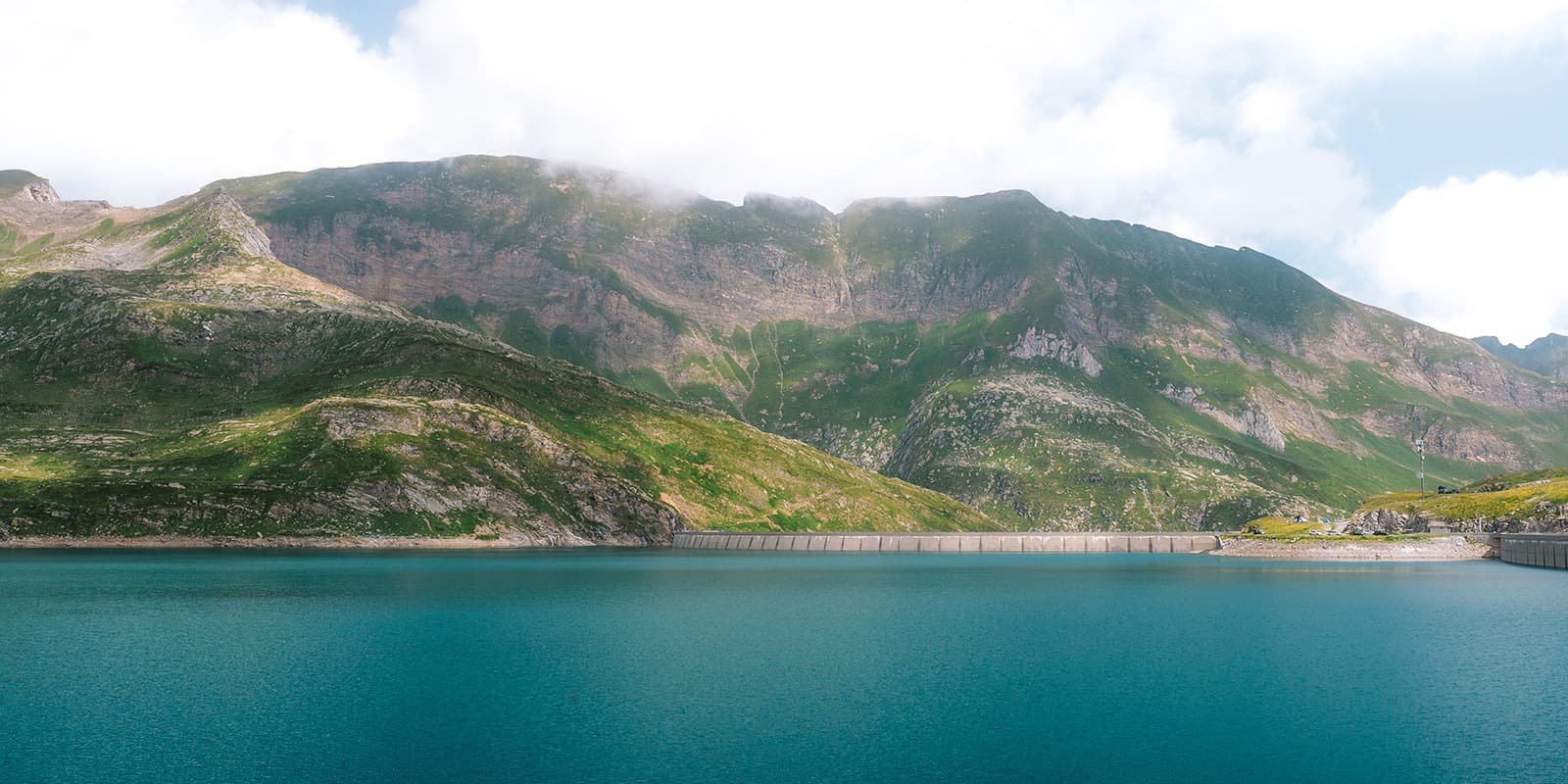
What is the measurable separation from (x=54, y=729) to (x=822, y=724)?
140ft

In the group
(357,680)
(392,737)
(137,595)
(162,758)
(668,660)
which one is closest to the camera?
(162,758)

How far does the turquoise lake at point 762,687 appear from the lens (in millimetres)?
49938

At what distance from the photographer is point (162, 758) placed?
49750 mm

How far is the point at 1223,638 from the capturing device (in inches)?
3671

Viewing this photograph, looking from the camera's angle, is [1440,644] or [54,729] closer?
[54,729]

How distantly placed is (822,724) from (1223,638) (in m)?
52.5

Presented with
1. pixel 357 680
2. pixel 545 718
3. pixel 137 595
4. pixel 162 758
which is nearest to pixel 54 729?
pixel 162 758

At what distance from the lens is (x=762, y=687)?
68562mm

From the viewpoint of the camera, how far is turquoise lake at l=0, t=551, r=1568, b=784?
164 feet

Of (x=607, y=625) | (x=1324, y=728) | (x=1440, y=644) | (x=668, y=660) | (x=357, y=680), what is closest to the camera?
(x=1324, y=728)

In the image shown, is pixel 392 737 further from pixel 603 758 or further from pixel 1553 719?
pixel 1553 719

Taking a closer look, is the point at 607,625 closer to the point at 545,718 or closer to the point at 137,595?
the point at 545,718

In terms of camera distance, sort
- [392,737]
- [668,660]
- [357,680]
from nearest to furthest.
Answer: [392,737] → [357,680] → [668,660]

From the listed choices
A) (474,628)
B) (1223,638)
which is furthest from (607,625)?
(1223,638)
